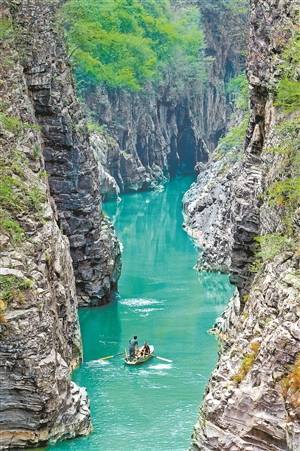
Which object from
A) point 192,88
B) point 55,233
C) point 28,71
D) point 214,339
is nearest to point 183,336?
point 214,339

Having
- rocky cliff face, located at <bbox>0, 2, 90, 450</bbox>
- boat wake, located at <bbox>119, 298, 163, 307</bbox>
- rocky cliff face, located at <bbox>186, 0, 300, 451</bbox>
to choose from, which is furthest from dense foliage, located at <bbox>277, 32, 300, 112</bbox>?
boat wake, located at <bbox>119, 298, 163, 307</bbox>

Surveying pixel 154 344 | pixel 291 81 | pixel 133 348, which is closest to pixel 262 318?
pixel 291 81

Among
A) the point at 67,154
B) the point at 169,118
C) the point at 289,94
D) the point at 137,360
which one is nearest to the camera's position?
the point at 289,94

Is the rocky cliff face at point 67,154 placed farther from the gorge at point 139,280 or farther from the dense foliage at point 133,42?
the dense foliage at point 133,42

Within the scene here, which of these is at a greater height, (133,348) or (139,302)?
(133,348)

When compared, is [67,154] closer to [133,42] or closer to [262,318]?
[262,318]

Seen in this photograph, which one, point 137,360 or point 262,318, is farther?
point 137,360
